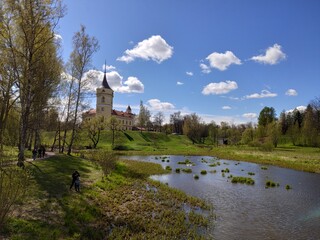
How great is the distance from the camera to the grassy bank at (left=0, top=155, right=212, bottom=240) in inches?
491

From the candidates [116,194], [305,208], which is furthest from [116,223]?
[305,208]

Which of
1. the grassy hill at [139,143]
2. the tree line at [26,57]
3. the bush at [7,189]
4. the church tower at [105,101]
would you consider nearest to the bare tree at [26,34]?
the tree line at [26,57]

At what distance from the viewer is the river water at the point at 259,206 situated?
50.7ft

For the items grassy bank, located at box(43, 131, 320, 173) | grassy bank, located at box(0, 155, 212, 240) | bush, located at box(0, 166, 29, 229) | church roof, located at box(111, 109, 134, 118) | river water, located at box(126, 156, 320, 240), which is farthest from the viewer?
church roof, located at box(111, 109, 134, 118)

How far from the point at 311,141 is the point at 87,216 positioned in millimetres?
87864

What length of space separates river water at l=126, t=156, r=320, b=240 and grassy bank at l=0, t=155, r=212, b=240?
71.3 inches

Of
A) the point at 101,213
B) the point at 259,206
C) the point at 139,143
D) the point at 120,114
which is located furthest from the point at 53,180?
the point at 120,114

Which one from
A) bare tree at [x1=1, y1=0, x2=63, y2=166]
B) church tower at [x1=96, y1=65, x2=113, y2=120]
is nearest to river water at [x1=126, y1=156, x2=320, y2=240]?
bare tree at [x1=1, y1=0, x2=63, y2=166]

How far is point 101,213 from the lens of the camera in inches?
623

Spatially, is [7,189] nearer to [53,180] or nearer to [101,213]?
[101,213]

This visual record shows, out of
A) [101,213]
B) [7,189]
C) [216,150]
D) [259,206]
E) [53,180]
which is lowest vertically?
[259,206]

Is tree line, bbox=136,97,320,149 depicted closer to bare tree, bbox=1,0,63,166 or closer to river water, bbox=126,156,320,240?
river water, bbox=126,156,320,240

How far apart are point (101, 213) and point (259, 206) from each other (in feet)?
42.0

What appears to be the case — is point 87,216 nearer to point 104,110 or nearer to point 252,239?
point 252,239
